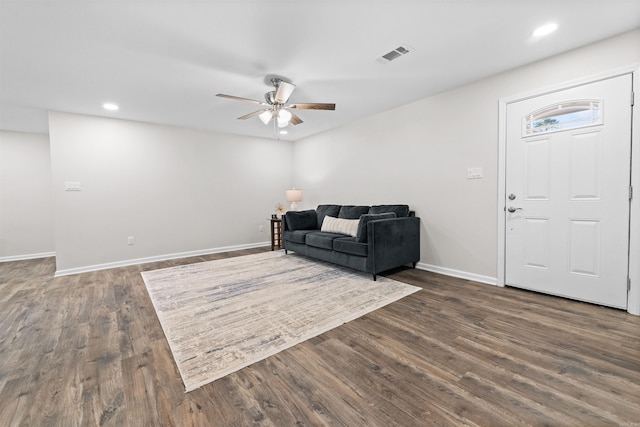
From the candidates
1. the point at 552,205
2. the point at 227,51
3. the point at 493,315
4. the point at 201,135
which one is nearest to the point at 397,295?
the point at 493,315

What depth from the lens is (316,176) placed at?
578cm

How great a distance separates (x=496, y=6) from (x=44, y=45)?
3696 mm

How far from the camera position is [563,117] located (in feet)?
8.56

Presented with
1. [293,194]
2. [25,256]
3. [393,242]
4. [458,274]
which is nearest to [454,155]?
[393,242]

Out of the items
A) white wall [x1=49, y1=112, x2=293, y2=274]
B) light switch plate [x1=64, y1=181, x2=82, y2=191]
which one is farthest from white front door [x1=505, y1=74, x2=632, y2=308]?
light switch plate [x1=64, y1=181, x2=82, y2=191]

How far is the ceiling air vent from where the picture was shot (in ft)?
7.99

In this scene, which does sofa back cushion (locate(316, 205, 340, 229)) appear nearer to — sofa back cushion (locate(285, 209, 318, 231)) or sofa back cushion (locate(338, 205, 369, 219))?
sofa back cushion (locate(285, 209, 318, 231))

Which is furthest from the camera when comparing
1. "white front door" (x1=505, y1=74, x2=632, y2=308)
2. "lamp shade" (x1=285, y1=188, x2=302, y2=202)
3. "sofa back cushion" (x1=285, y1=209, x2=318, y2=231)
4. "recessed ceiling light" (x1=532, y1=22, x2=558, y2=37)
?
"lamp shade" (x1=285, y1=188, x2=302, y2=202)

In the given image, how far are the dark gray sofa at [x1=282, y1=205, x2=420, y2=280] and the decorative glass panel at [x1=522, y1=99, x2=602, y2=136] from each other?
1.65m

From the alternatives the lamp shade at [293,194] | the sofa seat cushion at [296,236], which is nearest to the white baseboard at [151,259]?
the lamp shade at [293,194]

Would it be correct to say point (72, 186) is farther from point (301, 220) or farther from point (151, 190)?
point (301, 220)

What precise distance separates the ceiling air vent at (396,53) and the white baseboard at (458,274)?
104 inches

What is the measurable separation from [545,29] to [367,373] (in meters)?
3.04

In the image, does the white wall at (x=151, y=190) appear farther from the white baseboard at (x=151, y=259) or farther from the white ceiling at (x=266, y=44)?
the white ceiling at (x=266, y=44)
